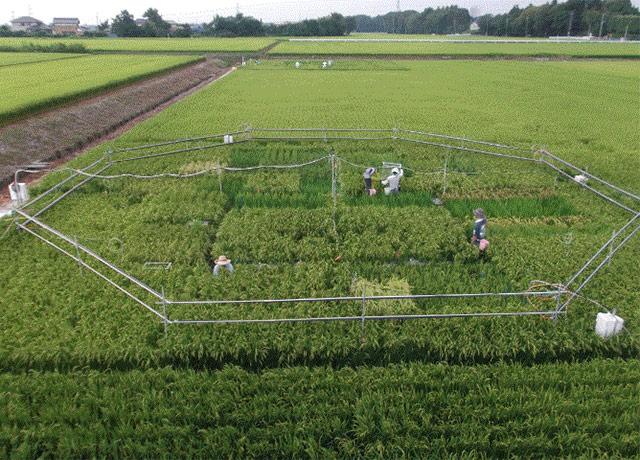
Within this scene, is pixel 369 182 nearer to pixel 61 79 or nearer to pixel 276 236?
pixel 276 236

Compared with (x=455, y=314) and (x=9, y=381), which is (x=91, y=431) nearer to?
(x=9, y=381)

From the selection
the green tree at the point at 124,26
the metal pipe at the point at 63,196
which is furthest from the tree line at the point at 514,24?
the metal pipe at the point at 63,196

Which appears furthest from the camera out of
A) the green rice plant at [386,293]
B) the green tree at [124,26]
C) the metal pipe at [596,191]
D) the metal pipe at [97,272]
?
the green tree at [124,26]

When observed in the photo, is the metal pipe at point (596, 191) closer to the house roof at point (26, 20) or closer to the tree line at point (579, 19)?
the tree line at point (579, 19)

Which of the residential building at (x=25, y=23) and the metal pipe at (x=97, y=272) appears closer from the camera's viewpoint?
the metal pipe at (x=97, y=272)

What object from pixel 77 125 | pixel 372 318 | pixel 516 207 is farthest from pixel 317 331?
pixel 77 125

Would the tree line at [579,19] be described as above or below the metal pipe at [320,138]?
above
